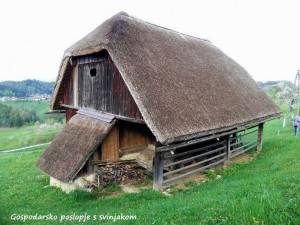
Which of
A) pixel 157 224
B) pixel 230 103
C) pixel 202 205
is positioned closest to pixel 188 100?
pixel 230 103

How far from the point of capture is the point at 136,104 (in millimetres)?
9484

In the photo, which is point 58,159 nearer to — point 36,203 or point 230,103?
point 36,203

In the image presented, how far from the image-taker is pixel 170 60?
40.5 ft

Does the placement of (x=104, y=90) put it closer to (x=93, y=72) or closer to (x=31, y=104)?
(x=93, y=72)

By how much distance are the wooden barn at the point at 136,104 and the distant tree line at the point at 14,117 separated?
87.0m

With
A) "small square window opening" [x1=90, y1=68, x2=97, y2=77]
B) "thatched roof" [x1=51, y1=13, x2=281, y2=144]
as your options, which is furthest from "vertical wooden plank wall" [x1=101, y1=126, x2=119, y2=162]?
"small square window opening" [x1=90, y1=68, x2=97, y2=77]

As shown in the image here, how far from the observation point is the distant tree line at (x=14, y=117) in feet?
297

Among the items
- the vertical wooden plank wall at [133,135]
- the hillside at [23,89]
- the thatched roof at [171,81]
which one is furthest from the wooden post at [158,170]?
the hillside at [23,89]

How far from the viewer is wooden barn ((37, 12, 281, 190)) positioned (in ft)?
31.7

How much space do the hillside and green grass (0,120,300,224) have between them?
6279 inches

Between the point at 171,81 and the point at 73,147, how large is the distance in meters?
4.73

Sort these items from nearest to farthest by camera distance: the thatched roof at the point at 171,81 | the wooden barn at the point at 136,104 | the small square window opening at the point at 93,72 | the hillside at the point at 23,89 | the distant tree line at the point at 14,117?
1. the thatched roof at the point at 171,81
2. the wooden barn at the point at 136,104
3. the small square window opening at the point at 93,72
4. the distant tree line at the point at 14,117
5. the hillside at the point at 23,89

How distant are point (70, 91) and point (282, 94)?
3474cm

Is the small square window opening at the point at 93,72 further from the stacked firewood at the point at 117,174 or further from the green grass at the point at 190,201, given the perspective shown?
the green grass at the point at 190,201
